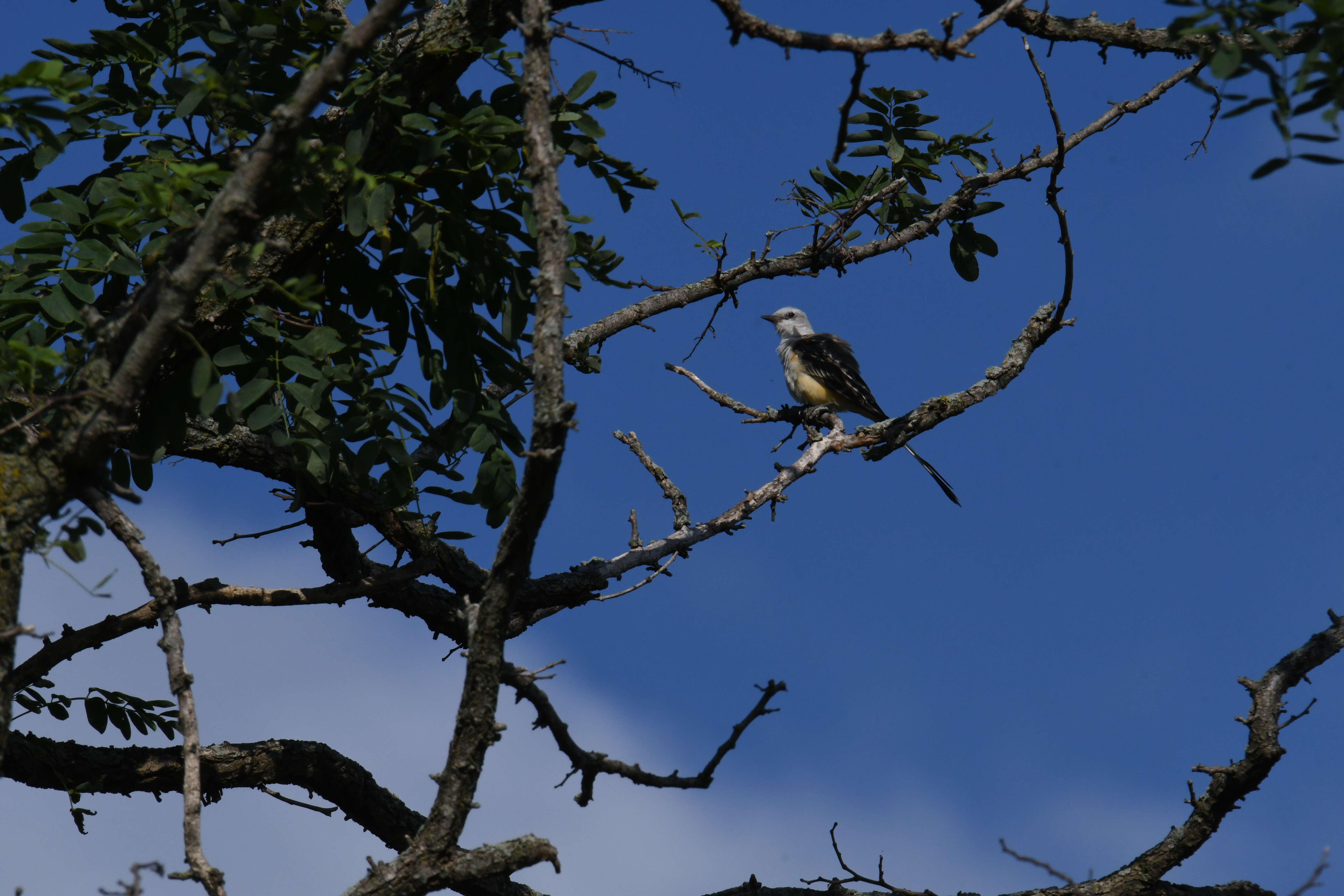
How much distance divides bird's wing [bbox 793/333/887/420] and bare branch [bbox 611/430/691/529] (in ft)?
10.5

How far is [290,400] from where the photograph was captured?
174 inches

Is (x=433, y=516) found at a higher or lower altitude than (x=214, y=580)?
higher

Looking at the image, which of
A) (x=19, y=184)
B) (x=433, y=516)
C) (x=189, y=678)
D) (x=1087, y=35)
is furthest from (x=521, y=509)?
(x=1087, y=35)

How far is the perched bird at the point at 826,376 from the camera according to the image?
9461mm

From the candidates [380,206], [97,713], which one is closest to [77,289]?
[380,206]

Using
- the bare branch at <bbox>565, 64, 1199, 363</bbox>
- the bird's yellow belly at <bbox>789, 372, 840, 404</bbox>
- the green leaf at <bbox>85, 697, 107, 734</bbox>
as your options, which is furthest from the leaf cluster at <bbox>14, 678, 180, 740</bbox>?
the bird's yellow belly at <bbox>789, 372, 840, 404</bbox>

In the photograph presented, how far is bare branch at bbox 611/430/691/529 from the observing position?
20.1 ft

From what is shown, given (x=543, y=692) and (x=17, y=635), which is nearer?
(x=17, y=635)

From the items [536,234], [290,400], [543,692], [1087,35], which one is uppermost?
[1087,35]

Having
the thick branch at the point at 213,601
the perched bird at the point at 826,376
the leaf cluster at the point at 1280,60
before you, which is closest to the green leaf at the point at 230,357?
the thick branch at the point at 213,601

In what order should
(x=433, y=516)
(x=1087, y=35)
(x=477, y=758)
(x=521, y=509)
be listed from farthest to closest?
(x=1087, y=35), (x=433, y=516), (x=477, y=758), (x=521, y=509)

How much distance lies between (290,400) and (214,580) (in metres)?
1.18

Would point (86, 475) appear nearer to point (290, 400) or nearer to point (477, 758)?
point (290, 400)

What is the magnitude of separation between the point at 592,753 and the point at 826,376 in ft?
20.9
